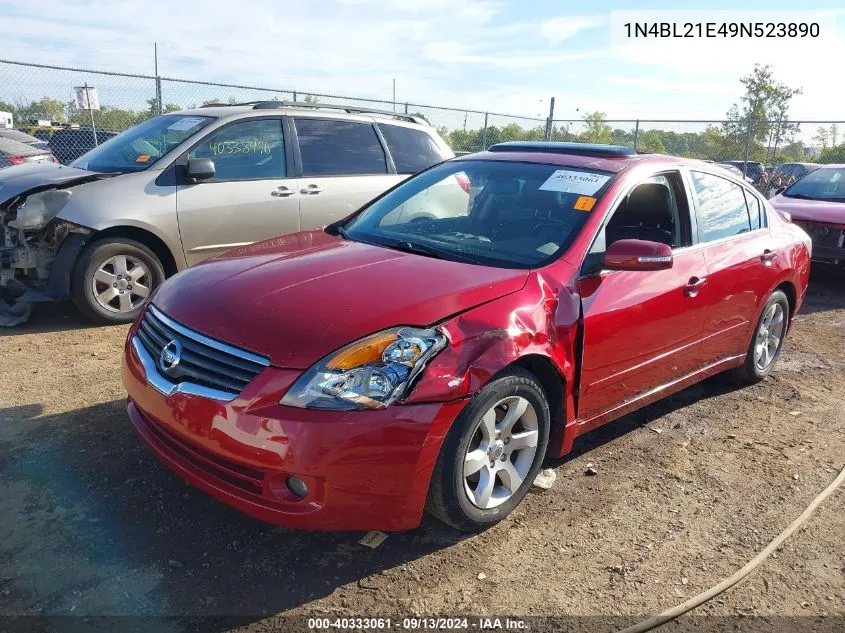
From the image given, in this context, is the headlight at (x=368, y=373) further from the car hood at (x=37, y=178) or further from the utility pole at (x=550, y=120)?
the utility pole at (x=550, y=120)

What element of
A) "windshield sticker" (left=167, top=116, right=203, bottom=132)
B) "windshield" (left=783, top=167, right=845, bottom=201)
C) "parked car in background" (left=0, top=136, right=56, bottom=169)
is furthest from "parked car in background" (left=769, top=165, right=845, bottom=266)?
"parked car in background" (left=0, top=136, right=56, bottom=169)

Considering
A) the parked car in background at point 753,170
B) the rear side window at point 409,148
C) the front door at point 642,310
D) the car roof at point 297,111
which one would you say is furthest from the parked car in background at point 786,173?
the front door at point 642,310

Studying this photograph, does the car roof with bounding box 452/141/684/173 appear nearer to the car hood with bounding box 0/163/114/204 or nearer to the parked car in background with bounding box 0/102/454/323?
the parked car in background with bounding box 0/102/454/323

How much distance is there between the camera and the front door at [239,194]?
231 inches

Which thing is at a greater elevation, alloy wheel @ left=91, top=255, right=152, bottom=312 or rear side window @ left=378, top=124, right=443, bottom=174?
rear side window @ left=378, top=124, right=443, bottom=174

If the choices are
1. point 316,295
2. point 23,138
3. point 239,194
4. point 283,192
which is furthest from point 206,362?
point 23,138

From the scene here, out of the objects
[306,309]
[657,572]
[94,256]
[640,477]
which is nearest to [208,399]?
[306,309]

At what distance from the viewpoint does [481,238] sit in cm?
363

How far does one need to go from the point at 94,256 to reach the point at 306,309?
135 inches

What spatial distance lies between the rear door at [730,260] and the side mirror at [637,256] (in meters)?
0.88

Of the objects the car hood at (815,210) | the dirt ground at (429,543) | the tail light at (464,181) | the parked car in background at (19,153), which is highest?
the parked car in background at (19,153)

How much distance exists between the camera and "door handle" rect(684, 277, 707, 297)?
12.7ft

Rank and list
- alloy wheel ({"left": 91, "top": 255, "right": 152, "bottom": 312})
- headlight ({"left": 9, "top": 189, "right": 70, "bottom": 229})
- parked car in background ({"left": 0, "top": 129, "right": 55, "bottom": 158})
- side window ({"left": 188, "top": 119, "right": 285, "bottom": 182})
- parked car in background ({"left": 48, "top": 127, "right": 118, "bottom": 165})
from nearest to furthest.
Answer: headlight ({"left": 9, "top": 189, "right": 70, "bottom": 229}), alloy wheel ({"left": 91, "top": 255, "right": 152, "bottom": 312}), side window ({"left": 188, "top": 119, "right": 285, "bottom": 182}), parked car in background ({"left": 0, "top": 129, "right": 55, "bottom": 158}), parked car in background ({"left": 48, "top": 127, "right": 118, "bottom": 165})

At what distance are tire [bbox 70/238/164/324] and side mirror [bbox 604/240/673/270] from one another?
12.3 feet
